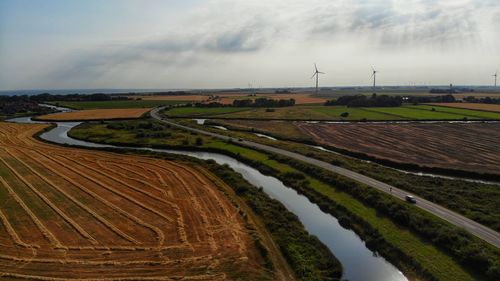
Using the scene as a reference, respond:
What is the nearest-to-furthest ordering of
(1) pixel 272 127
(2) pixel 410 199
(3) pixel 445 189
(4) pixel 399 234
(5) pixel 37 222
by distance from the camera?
(4) pixel 399 234, (5) pixel 37 222, (2) pixel 410 199, (3) pixel 445 189, (1) pixel 272 127

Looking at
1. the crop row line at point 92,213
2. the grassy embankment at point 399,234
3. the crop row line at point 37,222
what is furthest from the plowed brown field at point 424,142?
the crop row line at point 37,222

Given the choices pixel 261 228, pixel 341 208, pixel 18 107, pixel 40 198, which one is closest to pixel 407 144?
pixel 341 208

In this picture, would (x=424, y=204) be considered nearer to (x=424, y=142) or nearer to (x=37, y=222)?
(x=37, y=222)

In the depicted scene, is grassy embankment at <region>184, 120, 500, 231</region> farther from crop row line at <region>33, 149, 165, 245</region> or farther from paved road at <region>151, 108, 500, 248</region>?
crop row line at <region>33, 149, 165, 245</region>

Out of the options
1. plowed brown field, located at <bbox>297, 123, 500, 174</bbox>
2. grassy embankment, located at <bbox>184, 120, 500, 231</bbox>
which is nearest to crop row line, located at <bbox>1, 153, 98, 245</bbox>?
grassy embankment, located at <bbox>184, 120, 500, 231</bbox>

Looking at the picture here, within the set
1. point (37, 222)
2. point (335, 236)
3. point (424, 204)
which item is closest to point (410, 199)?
point (424, 204)
